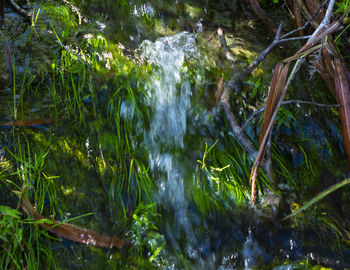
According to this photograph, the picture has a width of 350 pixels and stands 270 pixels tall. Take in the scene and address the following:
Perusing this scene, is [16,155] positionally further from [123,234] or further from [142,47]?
[142,47]

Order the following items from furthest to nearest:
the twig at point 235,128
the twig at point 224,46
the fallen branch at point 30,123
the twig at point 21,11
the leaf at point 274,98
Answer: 1. the twig at point 224,46
2. the twig at point 21,11
3. the twig at point 235,128
4. the fallen branch at point 30,123
5. the leaf at point 274,98

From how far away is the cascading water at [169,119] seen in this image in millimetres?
2256

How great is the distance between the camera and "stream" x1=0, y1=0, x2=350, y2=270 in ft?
6.71

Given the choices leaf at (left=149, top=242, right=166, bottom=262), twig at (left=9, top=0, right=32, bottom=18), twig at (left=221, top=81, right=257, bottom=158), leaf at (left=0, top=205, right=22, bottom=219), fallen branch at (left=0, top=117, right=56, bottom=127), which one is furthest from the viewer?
twig at (left=9, top=0, right=32, bottom=18)

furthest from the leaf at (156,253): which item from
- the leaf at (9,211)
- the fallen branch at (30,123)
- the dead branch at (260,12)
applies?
the dead branch at (260,12)

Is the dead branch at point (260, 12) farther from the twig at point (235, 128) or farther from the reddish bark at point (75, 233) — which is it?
the reddish bark at point (75, 233)

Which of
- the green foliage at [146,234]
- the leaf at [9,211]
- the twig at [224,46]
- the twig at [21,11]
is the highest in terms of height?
the twig at [21,11]

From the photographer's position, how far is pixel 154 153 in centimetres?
232

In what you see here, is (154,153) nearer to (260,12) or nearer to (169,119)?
(169,119)

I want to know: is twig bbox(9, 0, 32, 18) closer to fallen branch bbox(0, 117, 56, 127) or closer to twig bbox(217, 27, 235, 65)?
fallen branch bbox(0, 117, 56, 127)

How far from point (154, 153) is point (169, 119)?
10.6 inches

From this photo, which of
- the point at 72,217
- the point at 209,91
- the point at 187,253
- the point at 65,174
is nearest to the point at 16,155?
the point at 65,174

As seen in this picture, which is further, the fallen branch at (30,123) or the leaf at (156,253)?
the fallen branch at (30,123)

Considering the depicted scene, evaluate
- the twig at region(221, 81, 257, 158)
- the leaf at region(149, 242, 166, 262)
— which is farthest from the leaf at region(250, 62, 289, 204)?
the leaf at region(149, 242, 166, 262)
